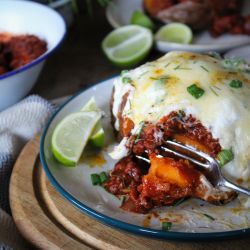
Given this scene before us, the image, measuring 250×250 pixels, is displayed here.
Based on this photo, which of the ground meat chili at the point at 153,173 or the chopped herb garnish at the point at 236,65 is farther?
the chopped herb garnish at the point at 236,65

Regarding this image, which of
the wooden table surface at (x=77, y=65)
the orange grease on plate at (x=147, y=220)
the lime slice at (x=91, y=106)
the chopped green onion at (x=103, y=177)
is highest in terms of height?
the lime slice at (x=91, y=106)

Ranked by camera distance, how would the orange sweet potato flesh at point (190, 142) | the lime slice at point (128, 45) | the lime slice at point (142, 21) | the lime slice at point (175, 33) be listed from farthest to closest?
the lime slice at point (142, 21) < the lime slice at point (175, 33) < the lime slice at point (128, 45) < the orange sweet potato flesh at point (190, 142)

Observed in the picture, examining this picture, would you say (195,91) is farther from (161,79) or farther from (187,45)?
(187,45)

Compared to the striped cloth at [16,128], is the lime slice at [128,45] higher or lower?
lower

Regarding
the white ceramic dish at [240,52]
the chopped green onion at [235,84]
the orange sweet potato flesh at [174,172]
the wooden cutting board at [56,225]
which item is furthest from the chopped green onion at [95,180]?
the white ceramic dish at [240,52]

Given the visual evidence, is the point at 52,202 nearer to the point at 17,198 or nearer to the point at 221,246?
the point at 17,198

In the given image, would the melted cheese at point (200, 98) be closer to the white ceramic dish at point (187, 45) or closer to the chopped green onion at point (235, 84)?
the chopped green onion at point (235, 84)

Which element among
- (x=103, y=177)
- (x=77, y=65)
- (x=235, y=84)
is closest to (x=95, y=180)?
(x=103, y=177)

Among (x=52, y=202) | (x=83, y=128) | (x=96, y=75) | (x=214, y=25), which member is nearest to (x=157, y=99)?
(x=83, y=128)
